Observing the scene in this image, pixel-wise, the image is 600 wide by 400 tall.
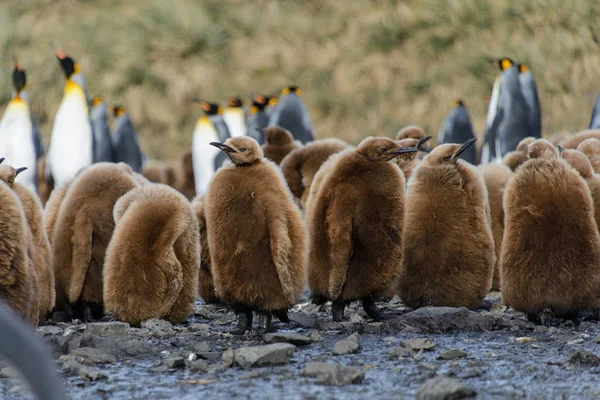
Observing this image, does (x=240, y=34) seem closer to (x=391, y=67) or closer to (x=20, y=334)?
(x=391, y=67)

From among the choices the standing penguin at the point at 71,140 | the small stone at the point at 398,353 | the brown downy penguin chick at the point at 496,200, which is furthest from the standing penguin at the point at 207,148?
the small stone at the point at 398,353

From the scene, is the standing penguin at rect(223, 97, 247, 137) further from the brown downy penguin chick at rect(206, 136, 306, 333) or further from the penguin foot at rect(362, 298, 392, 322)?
the brown downy penguin chick at rect(206, 136, 306, 333)

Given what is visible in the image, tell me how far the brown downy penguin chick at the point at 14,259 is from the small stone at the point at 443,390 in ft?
6.85

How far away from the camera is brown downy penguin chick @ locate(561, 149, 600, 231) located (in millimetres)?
5242

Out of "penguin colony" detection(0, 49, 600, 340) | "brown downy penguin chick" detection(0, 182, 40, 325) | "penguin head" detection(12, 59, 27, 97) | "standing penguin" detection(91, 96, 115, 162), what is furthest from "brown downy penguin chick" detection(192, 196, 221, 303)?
"standing penguin" detection(91, 96, 115, 162)

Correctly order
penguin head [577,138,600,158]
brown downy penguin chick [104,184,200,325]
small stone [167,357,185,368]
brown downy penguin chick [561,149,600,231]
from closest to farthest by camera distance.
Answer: small stone [167,357,185,368], brown downy penguin chick [104,184,200,325], brown downy penguin chick [561,149,600,231], penguin head [577,138,600,158]

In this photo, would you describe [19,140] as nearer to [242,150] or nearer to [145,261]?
[145,261]

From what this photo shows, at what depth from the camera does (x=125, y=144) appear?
15.2m

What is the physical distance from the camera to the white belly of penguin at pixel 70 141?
11.4 metres

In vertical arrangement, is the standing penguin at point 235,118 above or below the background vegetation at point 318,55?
below

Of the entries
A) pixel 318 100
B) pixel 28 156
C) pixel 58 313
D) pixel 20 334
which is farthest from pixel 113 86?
pixel 20 334

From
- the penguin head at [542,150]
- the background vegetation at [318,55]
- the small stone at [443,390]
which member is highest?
the background vegetation at [318,55]

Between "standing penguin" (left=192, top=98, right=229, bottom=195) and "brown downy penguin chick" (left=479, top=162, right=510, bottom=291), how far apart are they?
607 cm

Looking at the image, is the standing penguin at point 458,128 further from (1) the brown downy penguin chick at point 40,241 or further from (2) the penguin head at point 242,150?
(1) the brown downy penguin chick at point 40,241
